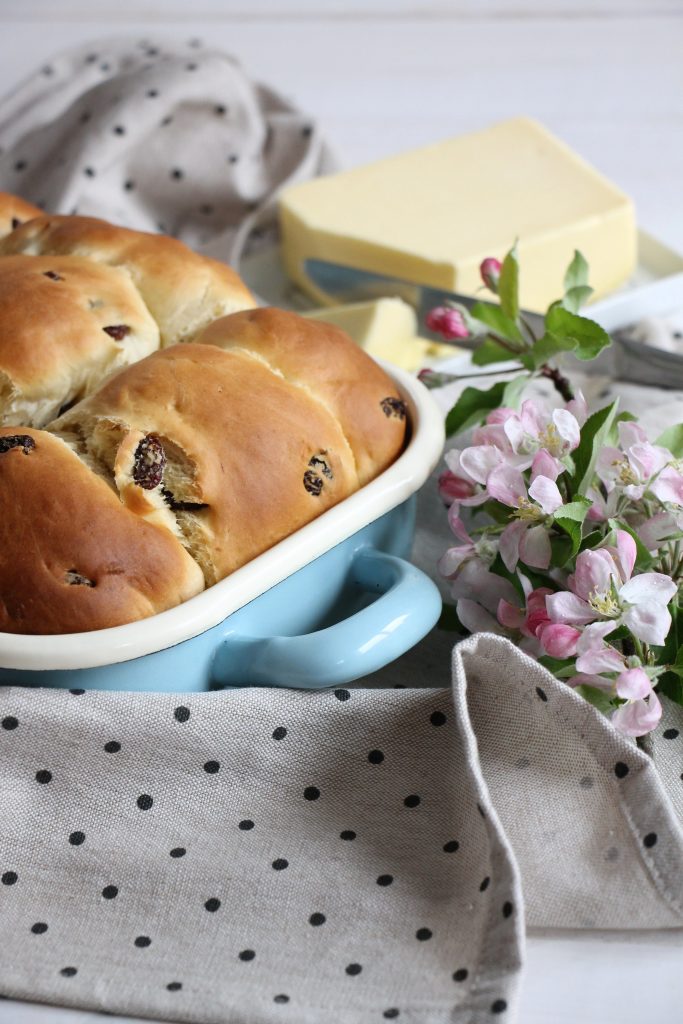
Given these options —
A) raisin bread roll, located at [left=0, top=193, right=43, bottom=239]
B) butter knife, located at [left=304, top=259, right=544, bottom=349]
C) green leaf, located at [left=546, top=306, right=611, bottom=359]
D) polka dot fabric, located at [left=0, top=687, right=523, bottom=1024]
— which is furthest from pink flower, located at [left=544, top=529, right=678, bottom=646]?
raisin bread roll, located at [left=0, top=193, right=43, bottom=239]

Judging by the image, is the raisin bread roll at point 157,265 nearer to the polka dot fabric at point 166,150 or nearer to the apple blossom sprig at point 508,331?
the apple blossom sprig at point 508,331

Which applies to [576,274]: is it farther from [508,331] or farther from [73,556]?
[73,556]

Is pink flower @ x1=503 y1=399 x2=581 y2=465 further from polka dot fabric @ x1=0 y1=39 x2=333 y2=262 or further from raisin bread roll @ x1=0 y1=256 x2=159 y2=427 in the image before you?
polka dot fabric @ x1=0 y1=39 x2=333 y2=262

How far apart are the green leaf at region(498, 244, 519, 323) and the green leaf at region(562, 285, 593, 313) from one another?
4cm

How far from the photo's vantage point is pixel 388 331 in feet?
4.36

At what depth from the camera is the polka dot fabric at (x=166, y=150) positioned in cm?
163

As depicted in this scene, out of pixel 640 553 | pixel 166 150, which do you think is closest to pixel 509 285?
pixel 640 553

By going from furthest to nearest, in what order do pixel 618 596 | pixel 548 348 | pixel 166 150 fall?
pixel 166 150, pixel 548 348, pixel 618 596

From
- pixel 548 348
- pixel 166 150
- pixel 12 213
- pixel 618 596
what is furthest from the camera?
pixel 166 150

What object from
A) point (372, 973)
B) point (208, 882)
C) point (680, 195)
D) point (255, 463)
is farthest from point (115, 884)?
point (680, 195)

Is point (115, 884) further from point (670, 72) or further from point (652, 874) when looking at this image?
point (670, 72)

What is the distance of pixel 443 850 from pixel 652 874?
0.13 m

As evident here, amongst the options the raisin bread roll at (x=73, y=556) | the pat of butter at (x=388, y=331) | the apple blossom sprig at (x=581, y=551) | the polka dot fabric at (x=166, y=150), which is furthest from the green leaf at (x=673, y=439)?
the polka dot fabric at (x=166, y=150)

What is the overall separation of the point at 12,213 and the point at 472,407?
1.52 feet
